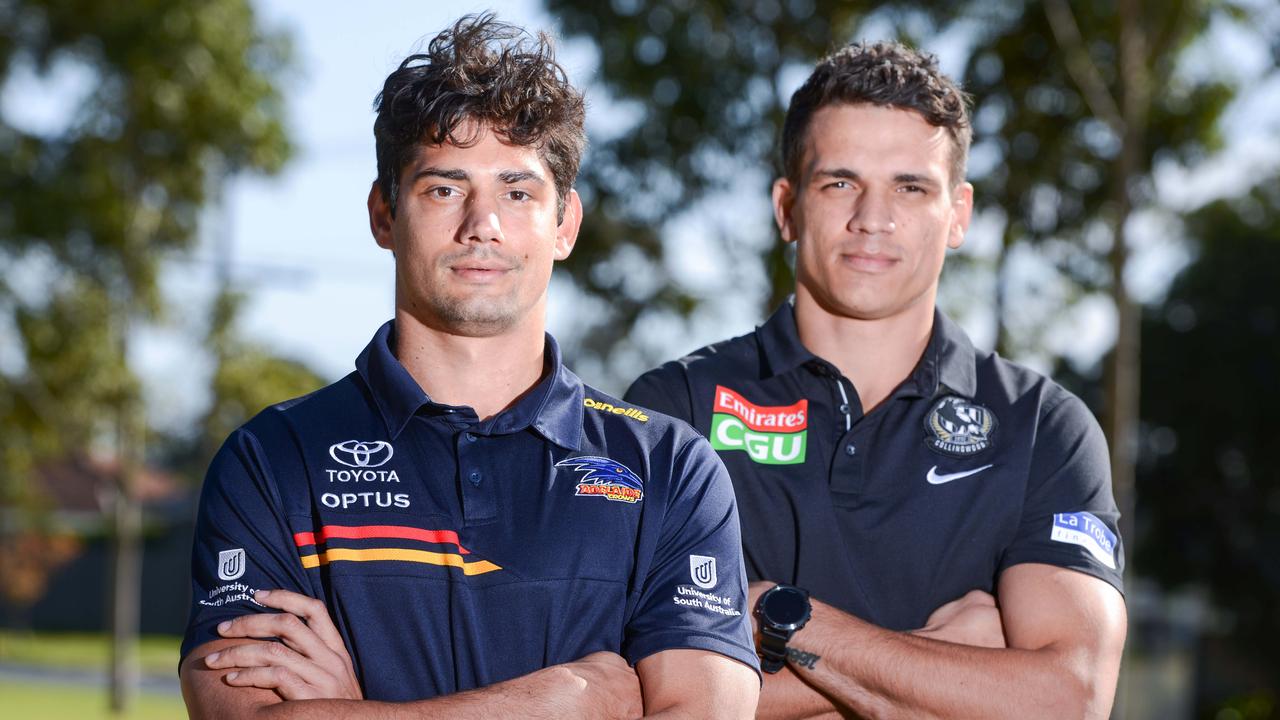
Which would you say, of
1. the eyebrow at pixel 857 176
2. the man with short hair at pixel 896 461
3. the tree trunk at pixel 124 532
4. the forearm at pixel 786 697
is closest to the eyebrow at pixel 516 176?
the man with short hair at pixel 896 461

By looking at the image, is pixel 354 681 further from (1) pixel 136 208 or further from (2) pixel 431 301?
(1) pixel 136 208

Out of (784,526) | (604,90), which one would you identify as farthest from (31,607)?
(784,526)

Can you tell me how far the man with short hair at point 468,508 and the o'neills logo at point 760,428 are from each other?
0.41 m

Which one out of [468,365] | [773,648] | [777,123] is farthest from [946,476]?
[777,123]

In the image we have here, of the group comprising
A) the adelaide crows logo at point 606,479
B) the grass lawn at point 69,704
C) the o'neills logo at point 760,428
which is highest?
the o'neills logo at point 760,428

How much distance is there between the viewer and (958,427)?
11.4 ft

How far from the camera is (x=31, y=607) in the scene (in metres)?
44.8

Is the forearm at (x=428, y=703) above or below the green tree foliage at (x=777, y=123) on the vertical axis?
below

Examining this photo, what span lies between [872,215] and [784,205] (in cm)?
37

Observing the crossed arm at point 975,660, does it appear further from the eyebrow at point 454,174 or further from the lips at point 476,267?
the eyebrow at point 454,174

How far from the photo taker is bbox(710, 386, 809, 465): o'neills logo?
3.48 meters

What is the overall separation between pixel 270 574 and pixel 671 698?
2.64 feet

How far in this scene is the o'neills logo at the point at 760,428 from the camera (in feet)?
11.4

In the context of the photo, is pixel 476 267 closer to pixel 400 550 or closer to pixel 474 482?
pixel 474 482
